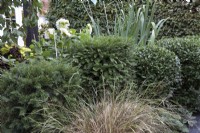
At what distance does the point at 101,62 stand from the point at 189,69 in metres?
1.59

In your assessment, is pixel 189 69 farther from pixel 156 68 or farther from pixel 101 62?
pixel 101 62

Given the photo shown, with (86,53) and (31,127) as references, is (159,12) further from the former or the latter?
(31,127)

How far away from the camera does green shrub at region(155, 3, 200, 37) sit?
630cm

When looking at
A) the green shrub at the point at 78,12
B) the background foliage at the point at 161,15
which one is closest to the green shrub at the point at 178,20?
the background foliage at the point at 161,15

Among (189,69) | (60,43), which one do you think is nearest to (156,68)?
(189,69)

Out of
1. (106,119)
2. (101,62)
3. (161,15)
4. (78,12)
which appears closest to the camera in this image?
(106,119)

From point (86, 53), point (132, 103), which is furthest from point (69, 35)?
point (132, 103)

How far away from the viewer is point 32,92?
7.81 feet

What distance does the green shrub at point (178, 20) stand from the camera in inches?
248

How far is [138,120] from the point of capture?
2.39 metres

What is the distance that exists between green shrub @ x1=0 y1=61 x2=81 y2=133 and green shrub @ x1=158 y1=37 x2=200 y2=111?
2.03m

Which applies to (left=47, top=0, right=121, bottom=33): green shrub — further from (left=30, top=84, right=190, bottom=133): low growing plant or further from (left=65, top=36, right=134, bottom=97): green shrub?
(left=30, top=84, right=190, bottom=133): low growing plant

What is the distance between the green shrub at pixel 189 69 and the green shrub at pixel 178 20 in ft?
8.27

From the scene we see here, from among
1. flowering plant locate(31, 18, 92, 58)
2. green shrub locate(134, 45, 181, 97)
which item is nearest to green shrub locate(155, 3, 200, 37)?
green shrub locate(134, 45, 181, 97)
